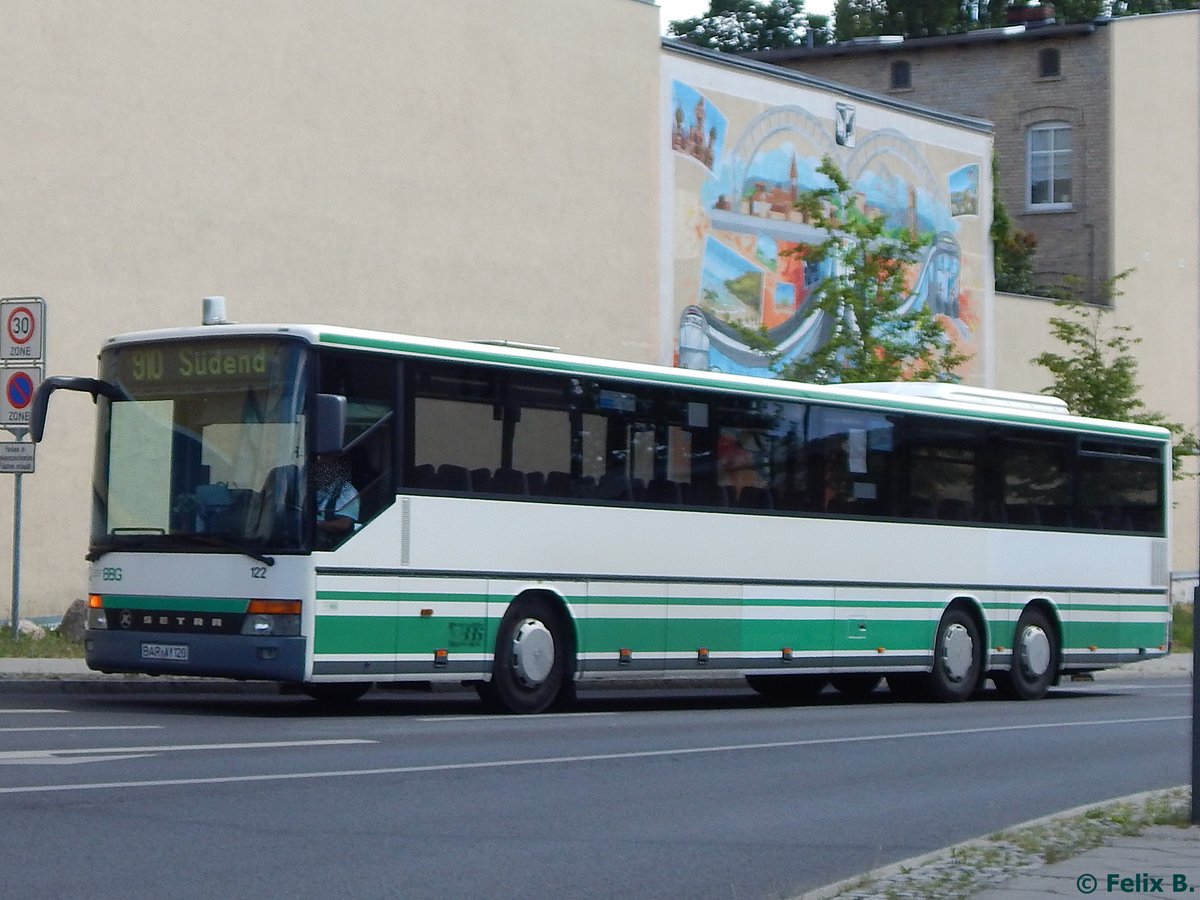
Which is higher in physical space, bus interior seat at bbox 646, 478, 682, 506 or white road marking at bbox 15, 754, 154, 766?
bus interior seat at bbox 646, 478, 682, 506

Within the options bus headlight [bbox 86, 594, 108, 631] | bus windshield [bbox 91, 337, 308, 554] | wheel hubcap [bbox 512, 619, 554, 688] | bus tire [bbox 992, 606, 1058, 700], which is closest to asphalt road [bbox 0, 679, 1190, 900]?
wheel hubcap [bbox 512, 619, 554, 688]

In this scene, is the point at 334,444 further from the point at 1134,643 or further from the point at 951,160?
the point at 951,160

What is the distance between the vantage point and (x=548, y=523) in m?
17.7

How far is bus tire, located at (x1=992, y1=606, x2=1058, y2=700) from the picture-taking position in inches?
912

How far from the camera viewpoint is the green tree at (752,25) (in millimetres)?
75750

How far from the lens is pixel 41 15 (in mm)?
25438

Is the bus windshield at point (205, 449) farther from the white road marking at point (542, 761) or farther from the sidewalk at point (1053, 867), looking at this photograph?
the sidewalk at point (1053, 867)

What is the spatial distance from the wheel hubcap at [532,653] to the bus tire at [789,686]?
528 cm

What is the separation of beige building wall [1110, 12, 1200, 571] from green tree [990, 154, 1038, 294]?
1984 mm

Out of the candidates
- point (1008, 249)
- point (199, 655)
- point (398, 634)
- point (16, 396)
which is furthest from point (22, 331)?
point (1008, 249)

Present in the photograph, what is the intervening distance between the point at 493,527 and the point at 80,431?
33.6ft

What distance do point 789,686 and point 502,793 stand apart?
40.5 ft

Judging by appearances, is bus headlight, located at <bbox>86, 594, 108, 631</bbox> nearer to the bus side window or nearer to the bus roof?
the bus roof

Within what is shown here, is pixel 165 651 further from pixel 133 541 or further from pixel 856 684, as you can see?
pixel 856 684
